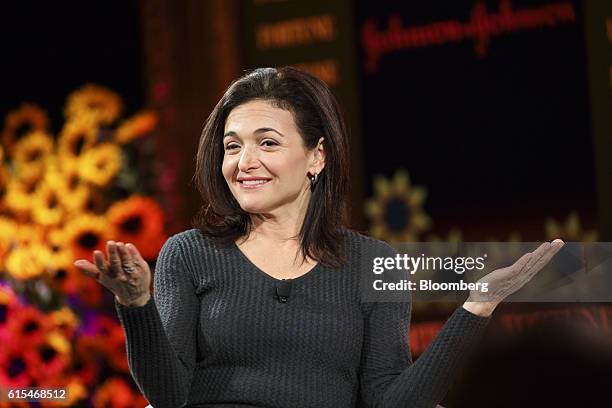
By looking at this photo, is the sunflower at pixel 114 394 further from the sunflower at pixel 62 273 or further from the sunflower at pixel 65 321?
the sunflower at pixel 62 273

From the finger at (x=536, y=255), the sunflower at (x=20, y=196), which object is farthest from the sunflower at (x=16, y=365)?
the finger at (x=536, y=255)

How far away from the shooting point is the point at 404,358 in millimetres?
1802

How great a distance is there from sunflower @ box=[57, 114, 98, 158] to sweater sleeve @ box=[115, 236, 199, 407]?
1435 mm

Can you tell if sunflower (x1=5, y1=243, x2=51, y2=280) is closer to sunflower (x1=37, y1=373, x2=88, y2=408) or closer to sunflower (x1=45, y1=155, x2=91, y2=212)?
sunflower (x1=45, y1=155, x2=91, y2=212)

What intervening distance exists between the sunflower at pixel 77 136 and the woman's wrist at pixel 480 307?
5.77 ft

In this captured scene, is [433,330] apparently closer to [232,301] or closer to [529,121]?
[529,121]

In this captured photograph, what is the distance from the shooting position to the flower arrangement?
279cm

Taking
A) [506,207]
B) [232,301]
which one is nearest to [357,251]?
[232,301]

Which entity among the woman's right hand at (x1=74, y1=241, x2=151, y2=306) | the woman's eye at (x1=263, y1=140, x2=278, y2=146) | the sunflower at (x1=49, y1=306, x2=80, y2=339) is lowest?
the sunflower at (x1=49, y1=306, x2=80, y2=339)

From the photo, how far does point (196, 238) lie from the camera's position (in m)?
1.84

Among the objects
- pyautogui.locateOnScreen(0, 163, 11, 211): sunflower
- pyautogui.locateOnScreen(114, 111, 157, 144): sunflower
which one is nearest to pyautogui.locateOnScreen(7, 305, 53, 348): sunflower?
pyautogui.locateOnScreen(0, 163, 11, 211): sunflower

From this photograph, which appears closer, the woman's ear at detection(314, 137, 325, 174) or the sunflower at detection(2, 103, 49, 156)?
the woman's ear at detection(314, 137, 325, 174)

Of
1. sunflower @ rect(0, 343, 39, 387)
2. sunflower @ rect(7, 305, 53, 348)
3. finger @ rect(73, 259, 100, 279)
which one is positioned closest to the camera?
finger @ rect(73, 259, 100, 279)

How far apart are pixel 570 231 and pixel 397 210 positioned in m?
0.46
